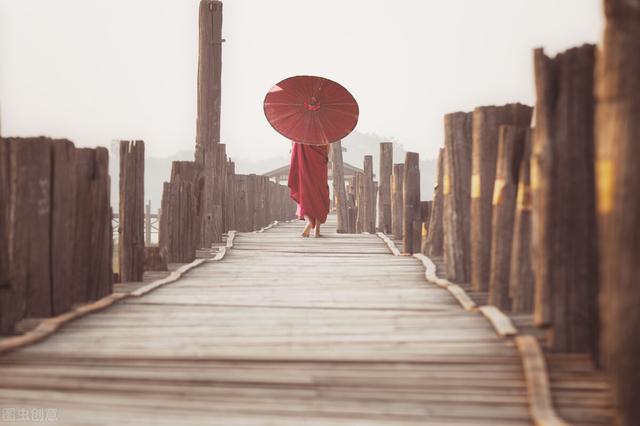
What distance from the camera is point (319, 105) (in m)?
9.33

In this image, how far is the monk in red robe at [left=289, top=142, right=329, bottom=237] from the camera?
A: 957cm

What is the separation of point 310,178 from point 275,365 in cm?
656

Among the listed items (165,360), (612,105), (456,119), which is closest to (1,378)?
(165,360)

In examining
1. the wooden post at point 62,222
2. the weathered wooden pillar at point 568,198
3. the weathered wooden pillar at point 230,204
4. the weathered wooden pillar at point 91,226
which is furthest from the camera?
the weathered wooden pillar at point 230,204

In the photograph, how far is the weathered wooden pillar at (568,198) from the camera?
306 centimetres

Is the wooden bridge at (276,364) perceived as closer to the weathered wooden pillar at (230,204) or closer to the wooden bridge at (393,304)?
the wooden bridge at (393,304)

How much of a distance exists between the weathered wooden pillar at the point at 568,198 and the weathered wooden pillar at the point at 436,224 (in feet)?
10.4

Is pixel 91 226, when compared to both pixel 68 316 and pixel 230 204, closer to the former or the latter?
pixel 68 316

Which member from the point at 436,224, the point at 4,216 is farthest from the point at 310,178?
the point at 4,216

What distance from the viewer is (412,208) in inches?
285

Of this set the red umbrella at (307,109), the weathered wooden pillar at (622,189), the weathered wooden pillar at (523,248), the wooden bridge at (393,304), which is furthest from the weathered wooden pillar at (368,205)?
the weathered wooden pillar at (622,189)

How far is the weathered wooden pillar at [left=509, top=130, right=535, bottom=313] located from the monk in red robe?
18.8 ft

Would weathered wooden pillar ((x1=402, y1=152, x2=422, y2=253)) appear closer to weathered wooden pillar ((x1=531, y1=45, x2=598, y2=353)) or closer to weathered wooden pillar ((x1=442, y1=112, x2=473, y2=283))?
weathered wooden pillar ((x1=442, y1=112, x2=473, y2=283))

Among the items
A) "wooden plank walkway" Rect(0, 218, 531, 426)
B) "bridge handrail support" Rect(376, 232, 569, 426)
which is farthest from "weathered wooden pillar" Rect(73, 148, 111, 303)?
"bridge handrail support" Rect(376, 232, 569, 426)
